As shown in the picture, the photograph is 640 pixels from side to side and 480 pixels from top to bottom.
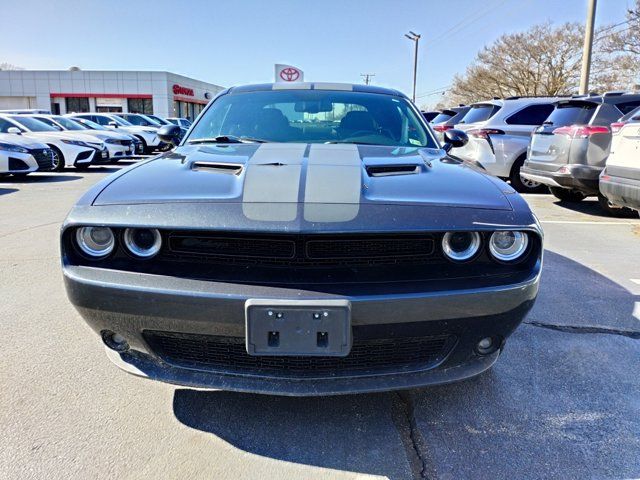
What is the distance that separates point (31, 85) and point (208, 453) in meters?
48.1

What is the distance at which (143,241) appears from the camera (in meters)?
1.94

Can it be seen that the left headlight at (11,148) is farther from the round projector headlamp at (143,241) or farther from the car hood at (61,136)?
the round projector headlamp at (143,241)

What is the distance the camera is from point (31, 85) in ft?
135

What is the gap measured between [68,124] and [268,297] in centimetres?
1468

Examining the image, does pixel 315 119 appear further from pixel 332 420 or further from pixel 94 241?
pixel 332 420

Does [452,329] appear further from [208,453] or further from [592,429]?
[208,453]

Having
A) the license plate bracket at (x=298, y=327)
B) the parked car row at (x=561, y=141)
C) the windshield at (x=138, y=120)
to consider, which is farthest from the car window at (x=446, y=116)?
the windshield at (x=138, y=120)

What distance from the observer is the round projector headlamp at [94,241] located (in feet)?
6.29

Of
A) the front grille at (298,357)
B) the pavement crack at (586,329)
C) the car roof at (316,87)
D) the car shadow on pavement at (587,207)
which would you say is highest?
the car roof at (316,87)

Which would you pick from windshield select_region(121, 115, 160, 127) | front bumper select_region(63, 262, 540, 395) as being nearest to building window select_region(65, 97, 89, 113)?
windshield select_region(121, 115, 160, 127)

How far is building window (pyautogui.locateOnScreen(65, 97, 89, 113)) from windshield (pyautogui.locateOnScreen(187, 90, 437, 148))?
43167 mm

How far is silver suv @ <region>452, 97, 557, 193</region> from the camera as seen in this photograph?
8602mm

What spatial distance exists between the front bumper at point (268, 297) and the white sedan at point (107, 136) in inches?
491

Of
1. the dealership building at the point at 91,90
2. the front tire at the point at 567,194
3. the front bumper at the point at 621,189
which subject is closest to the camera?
the front bumper at the point at 621,189
